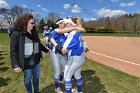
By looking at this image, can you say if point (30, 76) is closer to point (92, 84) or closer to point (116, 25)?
point (92, 84)

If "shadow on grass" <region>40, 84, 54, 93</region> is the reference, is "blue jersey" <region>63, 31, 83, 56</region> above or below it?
above

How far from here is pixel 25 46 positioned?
19.0 feet

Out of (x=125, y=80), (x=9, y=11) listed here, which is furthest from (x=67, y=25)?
(x=9, y=11)

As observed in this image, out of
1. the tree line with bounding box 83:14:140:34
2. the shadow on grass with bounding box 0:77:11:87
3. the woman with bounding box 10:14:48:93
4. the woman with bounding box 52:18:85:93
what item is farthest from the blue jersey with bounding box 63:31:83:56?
the tree line with bounding box 83:14:140:34

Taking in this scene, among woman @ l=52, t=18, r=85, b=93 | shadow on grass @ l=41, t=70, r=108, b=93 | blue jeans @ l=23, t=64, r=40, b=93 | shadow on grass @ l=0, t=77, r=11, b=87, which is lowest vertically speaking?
shadow on grass @ l=0, t=77, r=11, b=87

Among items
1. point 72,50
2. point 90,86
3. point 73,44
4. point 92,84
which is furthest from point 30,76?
point 92,84

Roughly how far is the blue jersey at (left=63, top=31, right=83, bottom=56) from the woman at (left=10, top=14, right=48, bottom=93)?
29.0 inches

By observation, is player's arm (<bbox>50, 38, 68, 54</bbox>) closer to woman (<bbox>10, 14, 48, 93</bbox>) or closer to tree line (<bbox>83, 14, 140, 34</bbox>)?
woman (<bbox>10, 14, 48, 93</bbox>)

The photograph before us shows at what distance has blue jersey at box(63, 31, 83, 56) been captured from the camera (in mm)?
5695

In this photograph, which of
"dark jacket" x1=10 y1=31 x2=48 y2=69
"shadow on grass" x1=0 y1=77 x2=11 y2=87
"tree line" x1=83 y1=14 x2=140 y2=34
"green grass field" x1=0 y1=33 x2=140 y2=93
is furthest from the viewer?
"tree line" x1=83 y1=14 x2=140 y2=34

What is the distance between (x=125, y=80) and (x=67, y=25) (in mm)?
3711

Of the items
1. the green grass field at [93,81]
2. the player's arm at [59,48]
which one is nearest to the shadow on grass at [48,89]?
the green grass field at [93,81]

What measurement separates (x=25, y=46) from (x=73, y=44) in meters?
1.02

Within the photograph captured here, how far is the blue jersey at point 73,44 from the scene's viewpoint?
5.70m
